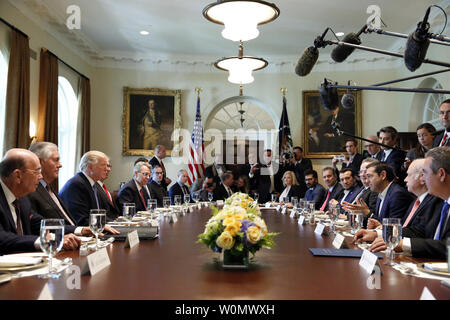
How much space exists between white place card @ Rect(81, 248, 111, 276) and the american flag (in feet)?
26.8

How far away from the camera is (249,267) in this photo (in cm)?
186

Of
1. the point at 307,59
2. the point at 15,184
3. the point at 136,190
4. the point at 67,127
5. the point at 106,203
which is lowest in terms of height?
the point at 106,203

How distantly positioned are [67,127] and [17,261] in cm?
805

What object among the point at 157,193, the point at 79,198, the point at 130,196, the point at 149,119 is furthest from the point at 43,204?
the point at 149,119

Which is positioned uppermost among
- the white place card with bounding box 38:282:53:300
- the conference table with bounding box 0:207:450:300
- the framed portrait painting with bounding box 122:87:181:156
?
the framed portrait painting with bounding box 122:87:181:156

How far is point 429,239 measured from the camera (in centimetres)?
218

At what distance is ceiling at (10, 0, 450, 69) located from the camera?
7.30 m

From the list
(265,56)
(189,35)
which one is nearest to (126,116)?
(189,35)

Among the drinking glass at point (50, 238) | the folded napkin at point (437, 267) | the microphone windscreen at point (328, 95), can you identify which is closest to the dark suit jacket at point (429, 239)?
the folded napkin at point (437, 267)

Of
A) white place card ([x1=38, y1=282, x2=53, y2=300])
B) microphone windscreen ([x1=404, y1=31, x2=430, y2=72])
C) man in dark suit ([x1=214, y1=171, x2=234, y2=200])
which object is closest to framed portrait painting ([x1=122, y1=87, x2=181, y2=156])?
man in dark suit ([x1=214, y1=171, x2=234, y2=200])

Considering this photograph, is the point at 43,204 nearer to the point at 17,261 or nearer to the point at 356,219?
the point at 17,261

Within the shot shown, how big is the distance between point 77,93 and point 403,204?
773 centimetres

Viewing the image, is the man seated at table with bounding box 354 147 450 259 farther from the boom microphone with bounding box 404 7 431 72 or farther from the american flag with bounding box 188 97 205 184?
the american flag with bounding box 188 97 205 184

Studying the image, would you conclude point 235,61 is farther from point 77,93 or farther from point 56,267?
point 77,93
